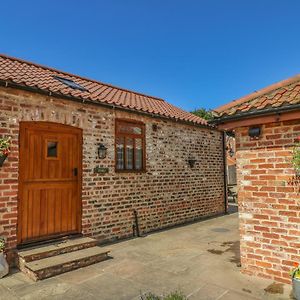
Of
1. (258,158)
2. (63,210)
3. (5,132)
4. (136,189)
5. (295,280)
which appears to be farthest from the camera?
(136,189)

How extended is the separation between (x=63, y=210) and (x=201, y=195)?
17.6 feet

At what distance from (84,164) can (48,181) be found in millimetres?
915

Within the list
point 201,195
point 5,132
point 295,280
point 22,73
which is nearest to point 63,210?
point 5,132

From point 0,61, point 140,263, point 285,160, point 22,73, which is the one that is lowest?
point 140,263

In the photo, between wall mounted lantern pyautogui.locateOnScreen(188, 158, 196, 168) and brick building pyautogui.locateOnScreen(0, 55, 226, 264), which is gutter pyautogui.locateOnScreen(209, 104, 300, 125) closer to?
brick building pyautogui.locateOnScreen(0, 55, 226, 264)

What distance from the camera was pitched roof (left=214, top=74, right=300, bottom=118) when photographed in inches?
164

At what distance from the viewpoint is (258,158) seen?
14.8 feet

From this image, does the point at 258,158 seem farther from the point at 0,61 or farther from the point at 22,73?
the point at 0,61

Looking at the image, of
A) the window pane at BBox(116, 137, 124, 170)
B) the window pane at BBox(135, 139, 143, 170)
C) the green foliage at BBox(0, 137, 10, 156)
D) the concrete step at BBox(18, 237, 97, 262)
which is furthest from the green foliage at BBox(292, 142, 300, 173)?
the green foliage at BBox(0, 137, 10, 156)

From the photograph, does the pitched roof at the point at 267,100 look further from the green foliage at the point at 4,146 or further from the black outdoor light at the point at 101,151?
the green foliage at the point at 4,146

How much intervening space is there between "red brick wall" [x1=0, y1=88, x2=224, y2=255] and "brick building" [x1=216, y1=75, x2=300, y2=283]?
326cm

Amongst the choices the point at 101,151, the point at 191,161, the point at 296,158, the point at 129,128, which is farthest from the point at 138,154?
the point at 296,158

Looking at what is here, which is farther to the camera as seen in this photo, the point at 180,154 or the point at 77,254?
the point at 180,154

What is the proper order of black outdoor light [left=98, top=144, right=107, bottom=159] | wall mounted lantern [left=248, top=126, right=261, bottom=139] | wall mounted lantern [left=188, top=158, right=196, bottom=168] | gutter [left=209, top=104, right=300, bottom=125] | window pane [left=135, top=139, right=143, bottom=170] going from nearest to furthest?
1. gutter [left=209, top=104, right=300, bottom=125]
2. wall mounted lantern [left=248, top=126, right=261, bottom=139]
3. black outdoor light [left=98, top=144, right=107, bottom=159]
4. window pane [left=135, top=139, right=143, bottom=170]
5. wall mounted lantern [left=188, top=158, right=196, bottom=168]
